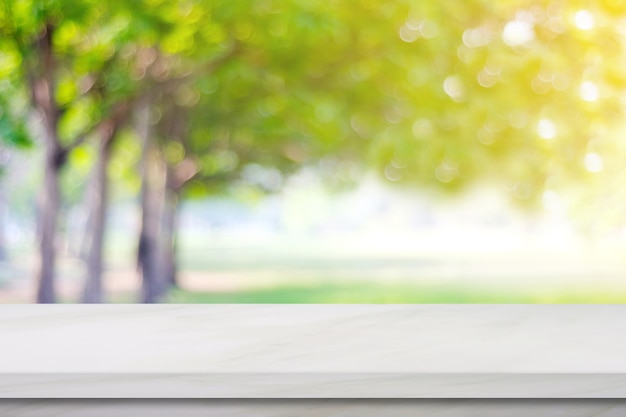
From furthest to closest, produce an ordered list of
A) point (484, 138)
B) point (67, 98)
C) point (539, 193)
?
point (539, 193)
point (484, 138)
point (67, 98)

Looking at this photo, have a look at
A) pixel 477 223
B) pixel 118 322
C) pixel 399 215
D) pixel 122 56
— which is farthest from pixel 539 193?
pixel 118 322

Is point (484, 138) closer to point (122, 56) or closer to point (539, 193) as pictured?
point (539, 193)

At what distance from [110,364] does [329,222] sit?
33.1ft

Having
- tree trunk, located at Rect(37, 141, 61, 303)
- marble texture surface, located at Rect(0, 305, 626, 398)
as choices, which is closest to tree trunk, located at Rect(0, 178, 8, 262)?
tree trunk, located at Rect(37, 141, 61, 303)

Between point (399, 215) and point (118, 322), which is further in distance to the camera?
point (399, 215)

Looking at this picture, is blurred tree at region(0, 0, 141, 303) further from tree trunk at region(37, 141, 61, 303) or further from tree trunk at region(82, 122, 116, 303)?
tree trunk at region(82, 122, 116, 303)

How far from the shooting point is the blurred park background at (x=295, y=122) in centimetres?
664

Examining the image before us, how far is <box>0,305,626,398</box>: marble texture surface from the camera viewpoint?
121 centimetres

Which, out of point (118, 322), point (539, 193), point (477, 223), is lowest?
point (118, 322)

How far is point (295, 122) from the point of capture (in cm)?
859

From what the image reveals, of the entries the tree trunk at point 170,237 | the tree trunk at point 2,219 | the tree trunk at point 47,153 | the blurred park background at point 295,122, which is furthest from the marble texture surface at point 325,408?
the tree trunk at point 2,219

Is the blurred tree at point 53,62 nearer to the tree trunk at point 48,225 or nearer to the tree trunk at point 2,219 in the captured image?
the tree trunk at point 48,225

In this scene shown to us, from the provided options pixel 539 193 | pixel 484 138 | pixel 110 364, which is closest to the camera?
pixel 110 364

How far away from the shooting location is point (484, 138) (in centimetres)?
809
